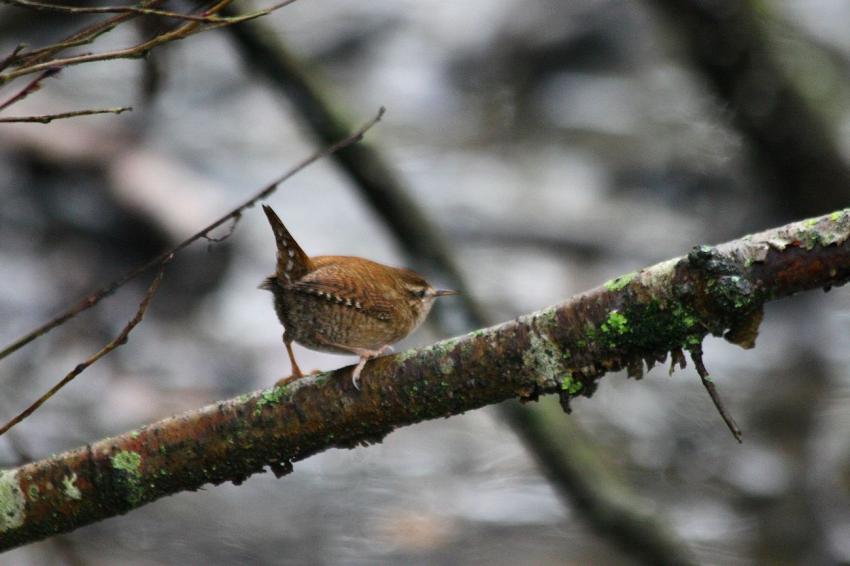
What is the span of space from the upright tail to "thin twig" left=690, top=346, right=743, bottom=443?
1.59 metres

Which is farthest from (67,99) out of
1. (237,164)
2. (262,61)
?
(262,61)

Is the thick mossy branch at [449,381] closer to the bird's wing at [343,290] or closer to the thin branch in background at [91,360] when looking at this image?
the thin branch in background at [91,360]

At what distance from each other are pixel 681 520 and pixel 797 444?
43.8 inches

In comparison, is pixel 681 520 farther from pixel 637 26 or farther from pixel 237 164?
pixel 637 26

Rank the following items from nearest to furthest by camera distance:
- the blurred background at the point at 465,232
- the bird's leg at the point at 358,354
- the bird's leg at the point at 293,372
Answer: the bird's leg at the point at 358,354
the bird's leg at the point at 293,372
the blurred background at the point at 465,232

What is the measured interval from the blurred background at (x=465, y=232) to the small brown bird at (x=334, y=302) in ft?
3.34

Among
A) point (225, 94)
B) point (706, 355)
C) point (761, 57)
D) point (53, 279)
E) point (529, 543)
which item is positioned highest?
point (225, 94)

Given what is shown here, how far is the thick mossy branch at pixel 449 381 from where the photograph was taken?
7.16ft

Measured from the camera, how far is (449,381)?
8.17 ft

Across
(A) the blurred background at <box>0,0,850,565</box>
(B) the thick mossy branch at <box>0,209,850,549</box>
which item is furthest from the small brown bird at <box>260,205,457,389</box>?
(A) the blurred background at <box>0,0,850,565</box>

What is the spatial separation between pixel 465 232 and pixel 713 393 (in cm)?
669

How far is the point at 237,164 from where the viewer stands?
9.09 metres

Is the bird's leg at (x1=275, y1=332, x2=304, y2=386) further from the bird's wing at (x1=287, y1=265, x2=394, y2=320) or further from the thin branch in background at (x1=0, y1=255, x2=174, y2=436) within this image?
the thin branch in background at (x1=0, y1=255, x2=174, y2=436)

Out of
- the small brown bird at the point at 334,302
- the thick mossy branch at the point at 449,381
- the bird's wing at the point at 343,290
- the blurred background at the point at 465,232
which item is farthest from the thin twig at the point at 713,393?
the blurred background at the point at 465,232
